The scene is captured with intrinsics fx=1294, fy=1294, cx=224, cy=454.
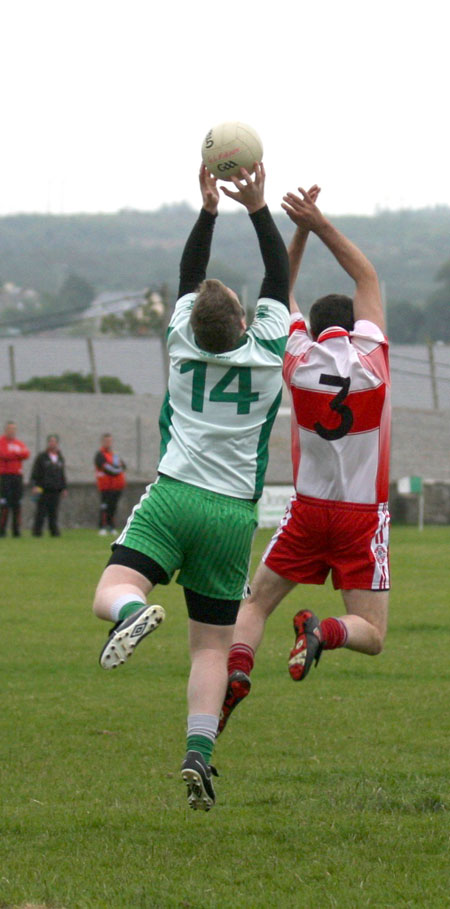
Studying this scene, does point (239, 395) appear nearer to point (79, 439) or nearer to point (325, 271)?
point (79, 439)

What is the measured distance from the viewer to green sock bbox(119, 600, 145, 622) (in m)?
5.01

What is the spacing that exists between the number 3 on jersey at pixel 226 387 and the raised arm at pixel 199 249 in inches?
20.2

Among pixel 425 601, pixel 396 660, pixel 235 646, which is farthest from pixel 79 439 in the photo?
pixel 235 646

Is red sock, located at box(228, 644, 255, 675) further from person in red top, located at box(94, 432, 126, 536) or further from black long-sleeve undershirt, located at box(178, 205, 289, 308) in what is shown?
person in red top, located at box(94, 432, 126, 536)

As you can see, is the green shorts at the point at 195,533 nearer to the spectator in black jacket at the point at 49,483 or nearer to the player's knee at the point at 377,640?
the player's knee at the point at 377,640

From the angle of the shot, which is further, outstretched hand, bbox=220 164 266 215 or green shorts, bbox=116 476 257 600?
outstretched hand, bbox=220 164 266 215

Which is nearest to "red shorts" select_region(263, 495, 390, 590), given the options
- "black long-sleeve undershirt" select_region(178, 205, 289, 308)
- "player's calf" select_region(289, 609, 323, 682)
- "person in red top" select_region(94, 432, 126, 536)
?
"player's calf" select_region(289, 609, 323, 682)

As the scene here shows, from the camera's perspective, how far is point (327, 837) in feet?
17.7

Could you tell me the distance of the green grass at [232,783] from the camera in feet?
15.7

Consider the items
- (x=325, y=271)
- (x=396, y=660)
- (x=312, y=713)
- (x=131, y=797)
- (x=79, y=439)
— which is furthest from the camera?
(x=325, y=271)

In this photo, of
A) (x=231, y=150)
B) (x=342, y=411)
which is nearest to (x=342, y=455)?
(x=342, y=411)

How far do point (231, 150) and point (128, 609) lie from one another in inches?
89.4

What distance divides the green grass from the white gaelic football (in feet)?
9.70

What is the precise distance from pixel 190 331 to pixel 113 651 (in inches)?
56.7
